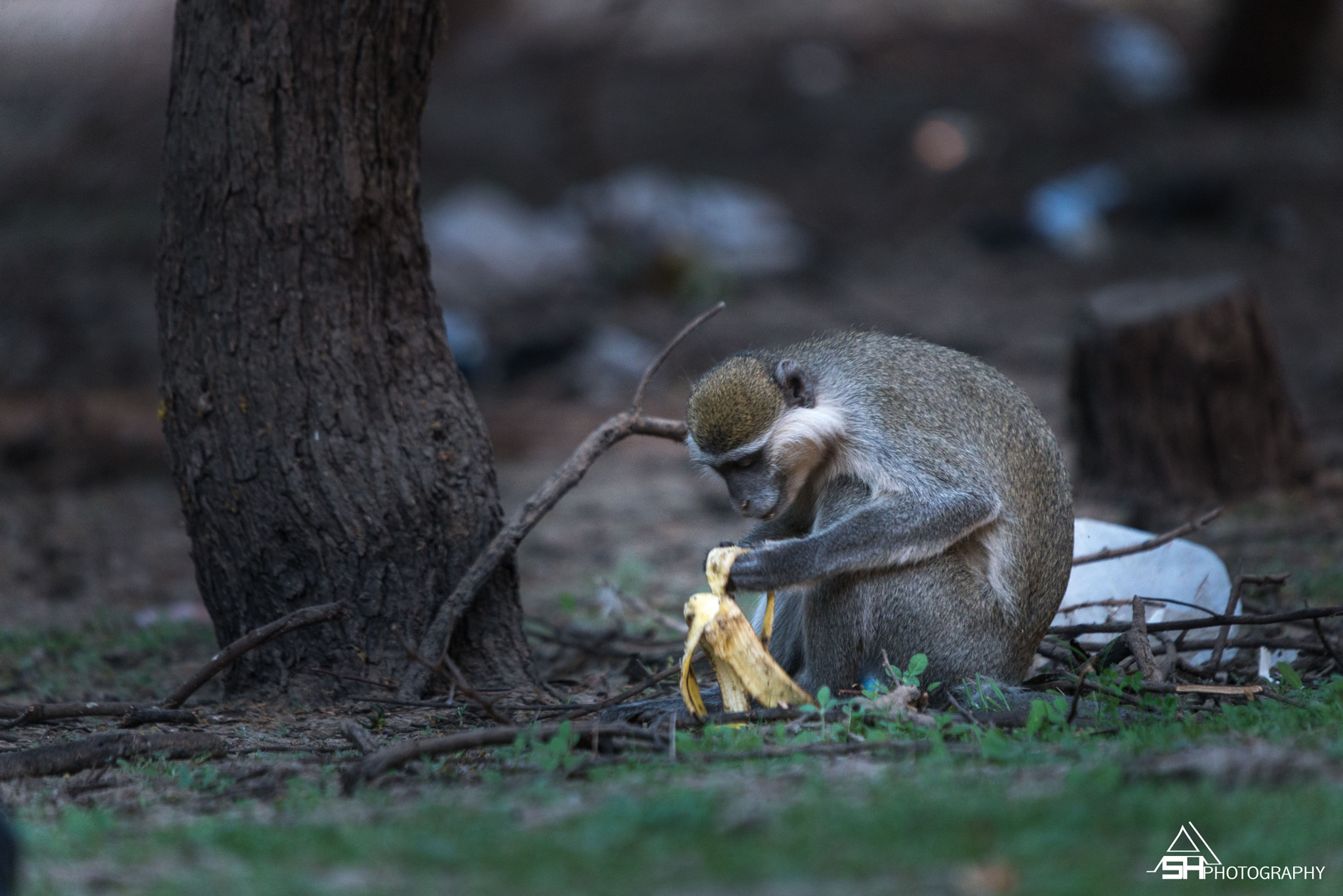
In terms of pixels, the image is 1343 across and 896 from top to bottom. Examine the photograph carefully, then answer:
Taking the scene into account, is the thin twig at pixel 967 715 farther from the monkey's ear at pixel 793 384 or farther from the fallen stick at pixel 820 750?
the monkey's ear at pixel 793 384

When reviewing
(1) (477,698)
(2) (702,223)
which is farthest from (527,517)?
(2) (702,223)

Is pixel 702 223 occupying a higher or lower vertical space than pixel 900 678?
higher

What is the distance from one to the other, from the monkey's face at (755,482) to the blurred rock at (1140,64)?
14.8 meters

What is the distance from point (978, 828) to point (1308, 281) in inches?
458

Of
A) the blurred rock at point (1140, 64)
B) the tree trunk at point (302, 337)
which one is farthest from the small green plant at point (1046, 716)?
the blurred rock at point (1140, 64)

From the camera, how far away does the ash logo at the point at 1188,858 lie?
7.97ft

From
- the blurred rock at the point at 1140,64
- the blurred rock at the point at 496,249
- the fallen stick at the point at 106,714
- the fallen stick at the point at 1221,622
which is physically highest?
the blurred rock at the point at 1140,64

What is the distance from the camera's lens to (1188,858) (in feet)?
8.13

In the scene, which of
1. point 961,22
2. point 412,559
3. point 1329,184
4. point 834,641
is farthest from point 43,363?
point 961,22

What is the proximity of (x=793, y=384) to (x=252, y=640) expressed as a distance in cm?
199

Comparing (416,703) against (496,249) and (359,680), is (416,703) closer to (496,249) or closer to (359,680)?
(359,680)

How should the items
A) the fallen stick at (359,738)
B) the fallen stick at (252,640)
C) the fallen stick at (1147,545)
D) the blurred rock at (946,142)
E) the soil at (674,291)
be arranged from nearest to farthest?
the fallen stick at (359,738) < the fallen stick at (252,640) < the fallen stick at (1147,545) < the soil at (674,291) < the blurred rock at (946,142)

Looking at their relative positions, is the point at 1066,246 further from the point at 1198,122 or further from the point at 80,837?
the point at 80,837

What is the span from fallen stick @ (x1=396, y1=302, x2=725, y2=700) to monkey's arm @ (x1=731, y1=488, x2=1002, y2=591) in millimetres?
809
